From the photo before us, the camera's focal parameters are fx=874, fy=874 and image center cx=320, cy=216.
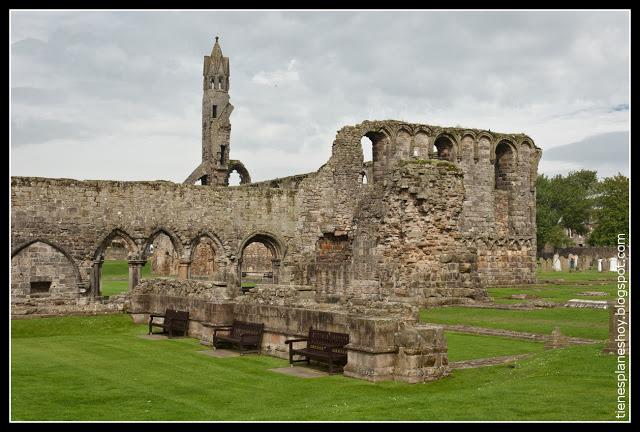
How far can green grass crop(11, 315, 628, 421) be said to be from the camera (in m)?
9.08

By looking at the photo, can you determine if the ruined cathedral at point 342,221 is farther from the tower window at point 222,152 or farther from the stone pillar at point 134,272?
the tower window at point 222,152

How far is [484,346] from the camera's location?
14492 millimetres

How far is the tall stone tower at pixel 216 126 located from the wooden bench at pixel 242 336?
148 feet

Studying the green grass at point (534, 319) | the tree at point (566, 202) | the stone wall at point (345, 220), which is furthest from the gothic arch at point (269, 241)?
the tree at point (566, 202)

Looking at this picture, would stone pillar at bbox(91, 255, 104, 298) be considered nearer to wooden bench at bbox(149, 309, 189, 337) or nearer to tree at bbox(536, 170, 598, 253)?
wooden bench at bbox(149, 309, 189, 337)

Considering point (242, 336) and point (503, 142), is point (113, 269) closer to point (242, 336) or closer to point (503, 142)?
point (503, 142)

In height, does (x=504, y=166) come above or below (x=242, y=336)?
above

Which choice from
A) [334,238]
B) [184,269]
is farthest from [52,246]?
[334,238]

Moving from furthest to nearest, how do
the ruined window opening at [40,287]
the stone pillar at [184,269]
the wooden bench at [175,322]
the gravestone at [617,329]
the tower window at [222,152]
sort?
the tower window at [222,152]
the ruined window opening at [40,287]
the stone pillar at [184,269]
the wooden bench at [175,322]
the gravestone at [617,329]

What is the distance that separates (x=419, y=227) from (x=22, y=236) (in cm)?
1249

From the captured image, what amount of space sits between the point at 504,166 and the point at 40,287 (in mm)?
20857

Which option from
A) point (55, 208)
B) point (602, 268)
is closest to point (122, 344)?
point (55, 208)

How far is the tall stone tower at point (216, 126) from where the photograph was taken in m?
62.5

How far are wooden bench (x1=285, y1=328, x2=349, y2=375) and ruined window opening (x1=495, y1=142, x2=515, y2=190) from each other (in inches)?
1114
